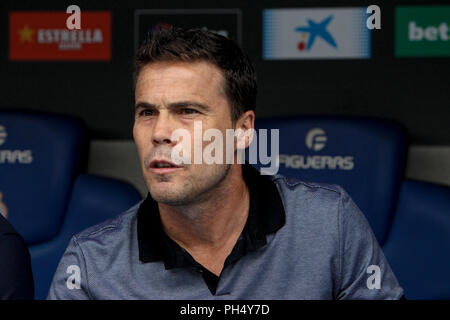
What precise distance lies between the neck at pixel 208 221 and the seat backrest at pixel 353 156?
1.65 feet

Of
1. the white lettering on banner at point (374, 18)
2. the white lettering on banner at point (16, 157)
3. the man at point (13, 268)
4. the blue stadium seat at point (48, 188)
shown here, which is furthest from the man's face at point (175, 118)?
the white lettering on banner at point (374, 18)

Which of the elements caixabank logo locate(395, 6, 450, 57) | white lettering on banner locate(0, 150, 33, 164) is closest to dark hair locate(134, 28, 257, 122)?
white lettering on banner locate(0, 150, 33, 164)

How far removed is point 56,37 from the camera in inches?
75.8

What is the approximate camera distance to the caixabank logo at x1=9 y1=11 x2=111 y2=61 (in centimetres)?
192

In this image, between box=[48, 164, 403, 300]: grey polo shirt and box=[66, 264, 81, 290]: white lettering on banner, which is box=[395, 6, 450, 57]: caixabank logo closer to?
box=[48, 164, 403, 300]: grey polo shirt

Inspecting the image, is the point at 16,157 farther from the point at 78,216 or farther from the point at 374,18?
the point at 374,18

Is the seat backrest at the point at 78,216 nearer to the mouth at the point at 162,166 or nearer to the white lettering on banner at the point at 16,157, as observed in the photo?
the white lettering on banner at the point at 16,157

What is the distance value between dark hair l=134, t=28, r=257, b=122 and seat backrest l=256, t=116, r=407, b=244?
50 centimetres

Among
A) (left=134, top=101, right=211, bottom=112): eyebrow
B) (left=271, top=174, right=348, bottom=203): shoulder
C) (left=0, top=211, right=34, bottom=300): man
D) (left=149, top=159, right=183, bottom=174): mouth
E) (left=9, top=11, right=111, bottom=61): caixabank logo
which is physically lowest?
(left=0, top=211, right=34, bottom=300): man

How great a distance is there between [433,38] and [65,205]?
1.06 metres

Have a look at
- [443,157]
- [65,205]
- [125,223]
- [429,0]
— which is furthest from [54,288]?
[429,0]

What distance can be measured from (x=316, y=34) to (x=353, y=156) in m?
0.45

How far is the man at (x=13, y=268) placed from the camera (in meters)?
0.93

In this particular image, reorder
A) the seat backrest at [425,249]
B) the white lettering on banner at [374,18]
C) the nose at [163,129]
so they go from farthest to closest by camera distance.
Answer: the white lettering on banner at [374,18]
the seat backrest at [425,249]
the nose at [163,129]
